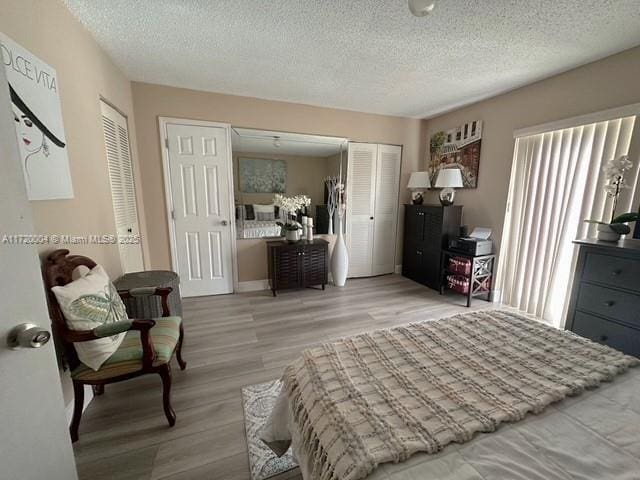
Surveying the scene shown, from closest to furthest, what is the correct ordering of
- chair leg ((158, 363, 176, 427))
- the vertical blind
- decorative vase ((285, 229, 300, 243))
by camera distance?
chair leg ((158, 363, 176, 427)) → the vertical blind → decorative vase ((285, 229, 300, 243))

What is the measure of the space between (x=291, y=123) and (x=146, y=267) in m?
2.50

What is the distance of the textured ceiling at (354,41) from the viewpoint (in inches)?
65.3

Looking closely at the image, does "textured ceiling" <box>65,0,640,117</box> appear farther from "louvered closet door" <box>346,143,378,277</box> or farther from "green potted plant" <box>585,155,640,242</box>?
"louvered closet door" <box>346,143,378,277</box>

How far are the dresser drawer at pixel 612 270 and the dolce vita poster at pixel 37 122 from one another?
11.4ft

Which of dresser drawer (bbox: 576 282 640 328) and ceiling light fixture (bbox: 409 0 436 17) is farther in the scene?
dresser drawer (bbox: 576 282 640 328)

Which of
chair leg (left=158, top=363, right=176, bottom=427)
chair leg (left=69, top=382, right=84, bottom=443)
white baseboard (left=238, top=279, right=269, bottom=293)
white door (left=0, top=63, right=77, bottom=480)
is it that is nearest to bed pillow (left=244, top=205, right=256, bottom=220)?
white baseboard (left=238, top=279, right=269, bottom=293)

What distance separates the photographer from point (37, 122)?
4.41 feet

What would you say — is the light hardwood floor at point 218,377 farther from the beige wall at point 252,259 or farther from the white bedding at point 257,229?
the white bedding at point 257,229

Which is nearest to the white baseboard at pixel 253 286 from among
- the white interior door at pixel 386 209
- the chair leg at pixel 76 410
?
the white interior door at pixel 386 209

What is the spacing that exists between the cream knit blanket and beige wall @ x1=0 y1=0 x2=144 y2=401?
162 cm

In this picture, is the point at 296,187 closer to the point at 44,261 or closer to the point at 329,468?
the point at 44,261

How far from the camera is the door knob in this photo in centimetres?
62

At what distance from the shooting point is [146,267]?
9.80ft

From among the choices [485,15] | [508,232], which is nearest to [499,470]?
[485,15]
